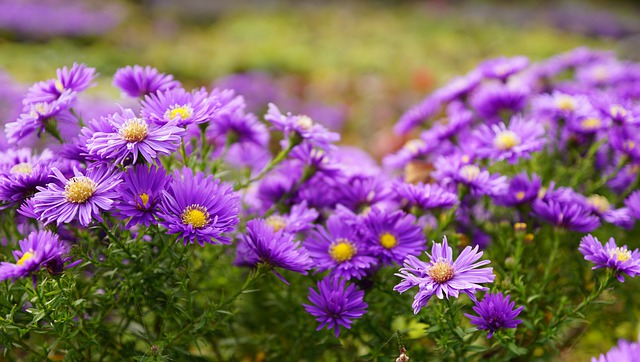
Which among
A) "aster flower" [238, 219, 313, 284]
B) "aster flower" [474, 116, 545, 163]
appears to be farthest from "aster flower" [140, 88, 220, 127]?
"aster flower" [474, 116, 545, 163]

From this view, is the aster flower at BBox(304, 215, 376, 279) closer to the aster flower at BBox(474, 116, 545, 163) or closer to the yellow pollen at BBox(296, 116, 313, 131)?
the yellow pollen at BBox(296, 116, 313, 131)

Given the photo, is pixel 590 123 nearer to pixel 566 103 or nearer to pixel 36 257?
pixel 566 103

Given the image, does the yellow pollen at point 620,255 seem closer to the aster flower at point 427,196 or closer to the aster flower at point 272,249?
the aster flower at point 427,196

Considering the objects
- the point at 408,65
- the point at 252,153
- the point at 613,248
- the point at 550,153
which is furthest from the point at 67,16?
the point at 613,248

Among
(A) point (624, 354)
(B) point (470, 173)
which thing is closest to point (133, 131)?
(B) point (470, 173)

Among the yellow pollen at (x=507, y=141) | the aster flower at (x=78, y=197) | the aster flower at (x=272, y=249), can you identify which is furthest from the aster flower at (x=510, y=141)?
the aster flower at (x=78, y=197)

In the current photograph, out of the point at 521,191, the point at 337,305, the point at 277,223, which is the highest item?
the point at 521,191

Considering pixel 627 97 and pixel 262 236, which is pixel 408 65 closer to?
pixel 627 97
